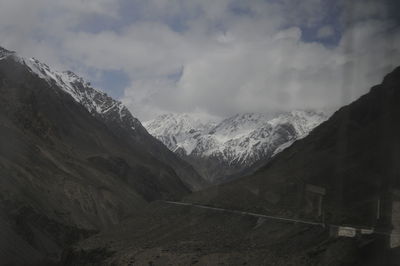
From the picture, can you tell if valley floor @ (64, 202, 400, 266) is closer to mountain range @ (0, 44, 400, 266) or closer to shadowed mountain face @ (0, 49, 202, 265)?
mountain range @ (0, 44, 400, 266)

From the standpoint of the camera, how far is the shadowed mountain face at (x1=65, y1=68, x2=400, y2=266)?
117ft

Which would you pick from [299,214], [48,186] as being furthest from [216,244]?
[48,186]

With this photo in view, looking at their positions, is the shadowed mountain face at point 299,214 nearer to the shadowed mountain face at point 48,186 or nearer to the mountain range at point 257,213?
the mountain range at point 257,213

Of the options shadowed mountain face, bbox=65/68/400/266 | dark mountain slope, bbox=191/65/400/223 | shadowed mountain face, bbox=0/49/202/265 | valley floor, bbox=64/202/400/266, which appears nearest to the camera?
valley floor, bbox=64/202/400/266

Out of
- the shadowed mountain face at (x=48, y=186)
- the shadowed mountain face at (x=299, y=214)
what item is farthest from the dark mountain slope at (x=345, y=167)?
the shadowed mountain face at (x=48, y=186)

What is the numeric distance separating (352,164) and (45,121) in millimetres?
107737

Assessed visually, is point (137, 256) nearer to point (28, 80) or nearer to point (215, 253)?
point (215, 253)

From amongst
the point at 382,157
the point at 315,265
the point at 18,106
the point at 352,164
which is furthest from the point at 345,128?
the point at 18,106

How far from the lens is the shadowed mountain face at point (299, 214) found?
35625mm

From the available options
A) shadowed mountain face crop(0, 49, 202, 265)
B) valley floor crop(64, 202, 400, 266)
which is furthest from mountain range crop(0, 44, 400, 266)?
Result: shadowed mountain face crop(0, 49, 202, 265)

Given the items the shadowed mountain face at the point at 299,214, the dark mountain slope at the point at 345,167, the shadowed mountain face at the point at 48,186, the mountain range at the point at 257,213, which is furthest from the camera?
the shadowed mountain face at the point at 48,186

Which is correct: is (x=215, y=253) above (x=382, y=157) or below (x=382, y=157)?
below

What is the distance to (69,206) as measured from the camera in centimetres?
10406

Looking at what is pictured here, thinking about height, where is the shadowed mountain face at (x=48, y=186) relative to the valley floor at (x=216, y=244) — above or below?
above
